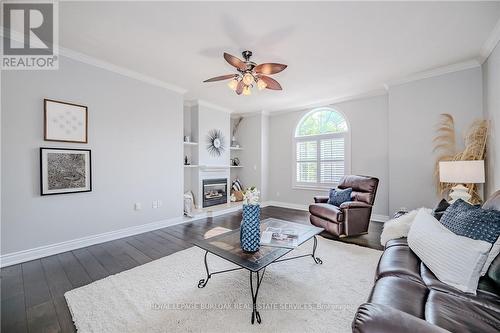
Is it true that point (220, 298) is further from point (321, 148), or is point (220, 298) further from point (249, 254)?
point (321, 148)

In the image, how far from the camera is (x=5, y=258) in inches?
93.3

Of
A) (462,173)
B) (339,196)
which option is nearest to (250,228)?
(339,196)

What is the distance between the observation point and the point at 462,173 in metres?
2.64

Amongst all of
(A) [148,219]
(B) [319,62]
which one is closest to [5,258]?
(A) [148,219]

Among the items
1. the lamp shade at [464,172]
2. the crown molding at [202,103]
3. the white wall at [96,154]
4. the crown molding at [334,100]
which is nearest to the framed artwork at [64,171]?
the white wall at [96,154]

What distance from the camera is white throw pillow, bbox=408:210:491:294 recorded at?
1191mm

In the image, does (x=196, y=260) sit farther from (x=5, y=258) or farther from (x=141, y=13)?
(x=141, y=13)

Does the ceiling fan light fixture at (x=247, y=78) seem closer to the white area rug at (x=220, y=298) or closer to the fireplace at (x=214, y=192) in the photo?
the white area rug at (x=220, y=298)

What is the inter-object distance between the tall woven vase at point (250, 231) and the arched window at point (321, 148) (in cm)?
369

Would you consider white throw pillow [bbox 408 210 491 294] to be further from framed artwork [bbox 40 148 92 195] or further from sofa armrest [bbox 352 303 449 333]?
framed artwork [bbox 40 148 92 195]

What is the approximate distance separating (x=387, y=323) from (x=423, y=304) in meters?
0.57

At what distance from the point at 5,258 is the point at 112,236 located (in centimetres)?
107

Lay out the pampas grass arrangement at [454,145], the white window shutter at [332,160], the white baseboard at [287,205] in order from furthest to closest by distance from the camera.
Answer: the white baseboard at [287,205]
the white window shutter at [332,160]
the pampas grass arrangement at [454,145]

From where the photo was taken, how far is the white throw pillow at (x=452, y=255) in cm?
119
